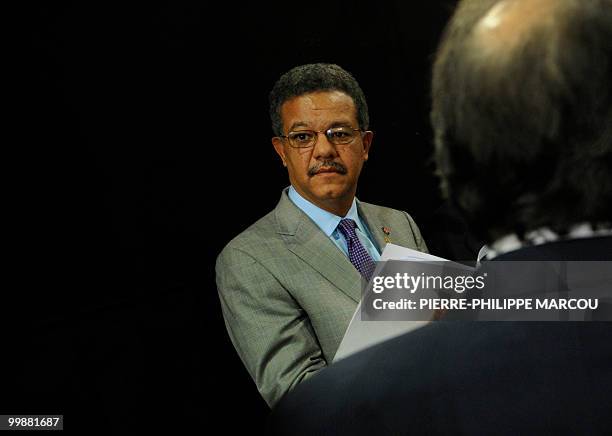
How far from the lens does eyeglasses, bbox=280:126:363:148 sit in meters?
1.75

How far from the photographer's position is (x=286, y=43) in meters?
1.94

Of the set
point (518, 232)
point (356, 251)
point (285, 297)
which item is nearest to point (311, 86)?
point (356, 251)

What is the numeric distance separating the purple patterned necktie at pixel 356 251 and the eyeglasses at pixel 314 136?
217mm

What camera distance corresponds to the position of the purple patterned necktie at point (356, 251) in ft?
5.61

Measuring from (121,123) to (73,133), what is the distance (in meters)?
0.13

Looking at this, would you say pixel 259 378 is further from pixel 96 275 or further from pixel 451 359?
pixel 451 359

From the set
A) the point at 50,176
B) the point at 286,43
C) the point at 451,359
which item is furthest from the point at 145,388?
the point at 451,359

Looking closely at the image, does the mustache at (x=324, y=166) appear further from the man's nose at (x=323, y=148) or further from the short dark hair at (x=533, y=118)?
the short dark hair at (x=533, y=118)

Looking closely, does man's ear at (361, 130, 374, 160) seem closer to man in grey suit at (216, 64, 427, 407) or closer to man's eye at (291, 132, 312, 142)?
man in grey suit at (216, 64, 427, 407)

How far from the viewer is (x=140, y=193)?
5.60 feet

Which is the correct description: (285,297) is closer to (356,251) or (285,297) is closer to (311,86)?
(356,251)

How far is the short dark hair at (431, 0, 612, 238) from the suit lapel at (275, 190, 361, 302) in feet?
3.04

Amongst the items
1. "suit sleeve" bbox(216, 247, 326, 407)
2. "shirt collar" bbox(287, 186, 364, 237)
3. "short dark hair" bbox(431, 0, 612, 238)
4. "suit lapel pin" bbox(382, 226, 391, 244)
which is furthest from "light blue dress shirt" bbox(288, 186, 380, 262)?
"short dark hair" bbox(431, 0, 612, 238)

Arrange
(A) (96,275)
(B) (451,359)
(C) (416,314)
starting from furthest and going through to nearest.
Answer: (A) (96,275) → (C) (416,314) → (B) (451,359)
